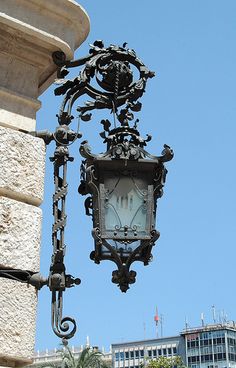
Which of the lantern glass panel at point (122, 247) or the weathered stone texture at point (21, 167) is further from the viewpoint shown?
the weathered stone texture at point (21, 167)

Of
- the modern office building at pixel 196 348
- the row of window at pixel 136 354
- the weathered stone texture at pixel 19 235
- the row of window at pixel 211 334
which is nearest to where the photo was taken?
the weathered stone texture at pixel 19 235

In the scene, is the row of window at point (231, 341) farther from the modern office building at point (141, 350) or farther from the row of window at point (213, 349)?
the modern office building at point (141, 350)

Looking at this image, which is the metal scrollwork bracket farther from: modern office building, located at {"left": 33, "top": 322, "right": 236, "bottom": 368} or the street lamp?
modern office building, located at {"left": 33, "top": 322, "right": 236, "bottom": 368}

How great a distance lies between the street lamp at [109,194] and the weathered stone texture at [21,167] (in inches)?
4.5

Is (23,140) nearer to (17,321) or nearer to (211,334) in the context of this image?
(17,321)

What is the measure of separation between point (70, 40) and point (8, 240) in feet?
4.56

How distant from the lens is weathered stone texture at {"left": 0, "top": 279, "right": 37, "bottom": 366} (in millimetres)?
4281

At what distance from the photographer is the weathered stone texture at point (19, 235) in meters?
4.46

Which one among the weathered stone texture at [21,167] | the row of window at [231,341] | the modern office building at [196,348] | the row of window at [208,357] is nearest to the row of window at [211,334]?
the modern office building at [196,348]

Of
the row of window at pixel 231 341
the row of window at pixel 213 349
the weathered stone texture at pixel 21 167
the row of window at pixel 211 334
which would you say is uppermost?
the row of window at pixel 211 334

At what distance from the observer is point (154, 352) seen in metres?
101

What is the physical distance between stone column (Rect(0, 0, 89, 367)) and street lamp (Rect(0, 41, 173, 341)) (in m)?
0.11

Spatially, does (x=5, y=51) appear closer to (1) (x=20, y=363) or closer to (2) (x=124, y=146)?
(2) (x=124, y=146)

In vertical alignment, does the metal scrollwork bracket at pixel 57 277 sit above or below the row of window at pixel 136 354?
below
